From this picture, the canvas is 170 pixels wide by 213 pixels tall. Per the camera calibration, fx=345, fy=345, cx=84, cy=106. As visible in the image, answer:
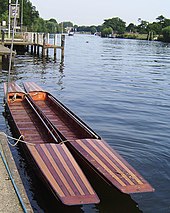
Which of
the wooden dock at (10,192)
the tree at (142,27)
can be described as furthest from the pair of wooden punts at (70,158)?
the tree at (142,27)

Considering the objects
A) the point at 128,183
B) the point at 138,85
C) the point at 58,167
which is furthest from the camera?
the point at 138,85

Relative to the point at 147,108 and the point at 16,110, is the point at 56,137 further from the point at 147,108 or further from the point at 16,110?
the point at 147,108

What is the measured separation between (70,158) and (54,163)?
0.43m

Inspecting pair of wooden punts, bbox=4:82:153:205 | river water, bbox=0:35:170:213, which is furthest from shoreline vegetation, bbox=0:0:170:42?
pair of wooden punts, bbox=4:82:153:205

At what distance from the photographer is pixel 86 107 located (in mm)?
15289

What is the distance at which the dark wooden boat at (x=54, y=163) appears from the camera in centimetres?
600

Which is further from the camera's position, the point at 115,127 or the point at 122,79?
Answer: the point at 122,79

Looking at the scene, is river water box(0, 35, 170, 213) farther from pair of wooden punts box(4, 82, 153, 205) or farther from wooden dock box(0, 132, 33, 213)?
wooden dock box(0, 132, 33, 213)

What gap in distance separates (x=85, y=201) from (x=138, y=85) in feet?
55.4

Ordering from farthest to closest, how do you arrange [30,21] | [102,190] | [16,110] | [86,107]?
1. [30,21]
2. [86,107]
3. [16,110]
4. [102,190]

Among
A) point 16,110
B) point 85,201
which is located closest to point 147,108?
point 16,110

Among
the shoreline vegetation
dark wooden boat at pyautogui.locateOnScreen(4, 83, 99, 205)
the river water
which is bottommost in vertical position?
the river water

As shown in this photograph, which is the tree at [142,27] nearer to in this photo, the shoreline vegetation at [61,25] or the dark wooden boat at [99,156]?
the shoreline vegetation at [61,25]

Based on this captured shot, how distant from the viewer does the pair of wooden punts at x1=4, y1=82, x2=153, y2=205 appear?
20.5 feet
